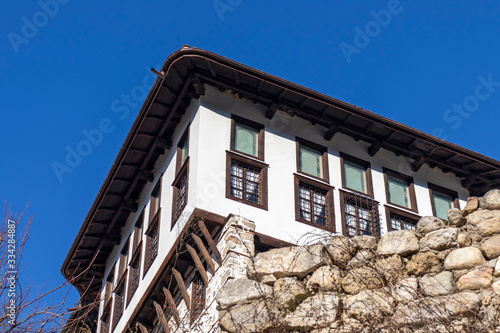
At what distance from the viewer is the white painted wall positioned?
58.3 ft

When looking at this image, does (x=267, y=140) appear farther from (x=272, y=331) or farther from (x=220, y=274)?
(x=272, y=331)

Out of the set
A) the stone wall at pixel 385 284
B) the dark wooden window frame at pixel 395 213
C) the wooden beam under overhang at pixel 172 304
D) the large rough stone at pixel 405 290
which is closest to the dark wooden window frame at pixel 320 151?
the dark wooden window frame at pixel 395 213

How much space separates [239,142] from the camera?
19.0 m

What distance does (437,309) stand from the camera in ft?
31.3

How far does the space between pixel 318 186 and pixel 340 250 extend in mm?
7877

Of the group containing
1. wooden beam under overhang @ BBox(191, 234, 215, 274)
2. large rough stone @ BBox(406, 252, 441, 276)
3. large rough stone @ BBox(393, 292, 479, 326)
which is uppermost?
wooden beam under overhang @ BBox(191, 234, 215, 274)

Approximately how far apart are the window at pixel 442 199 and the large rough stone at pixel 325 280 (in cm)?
1055

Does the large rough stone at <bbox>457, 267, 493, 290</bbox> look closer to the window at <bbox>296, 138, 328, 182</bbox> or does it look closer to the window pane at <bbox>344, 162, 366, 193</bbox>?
the window at <bbox>296, 138, 328, 182</bbox>

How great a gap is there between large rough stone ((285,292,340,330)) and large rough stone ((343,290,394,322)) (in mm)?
187

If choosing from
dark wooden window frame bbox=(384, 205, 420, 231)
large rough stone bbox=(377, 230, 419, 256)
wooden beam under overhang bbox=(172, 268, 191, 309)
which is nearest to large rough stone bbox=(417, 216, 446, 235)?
large rough stone bbox=(377, 230, 419, 256)

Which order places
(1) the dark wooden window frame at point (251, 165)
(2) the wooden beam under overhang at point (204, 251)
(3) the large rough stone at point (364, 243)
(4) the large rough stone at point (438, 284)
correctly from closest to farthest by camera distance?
(4) the large rough stone at point (438, 284) → (3) the large rough stone at point (364, 243) → (2) the wooden beam under overhang at point (204, 251) → (1) the dark wooden window frame at point (251, 165)

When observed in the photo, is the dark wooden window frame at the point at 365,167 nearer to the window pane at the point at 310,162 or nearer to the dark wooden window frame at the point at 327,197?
the window pane at the point at 310,162

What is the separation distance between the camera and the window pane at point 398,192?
20750 mm

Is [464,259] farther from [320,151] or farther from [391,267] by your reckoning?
[320,151]
